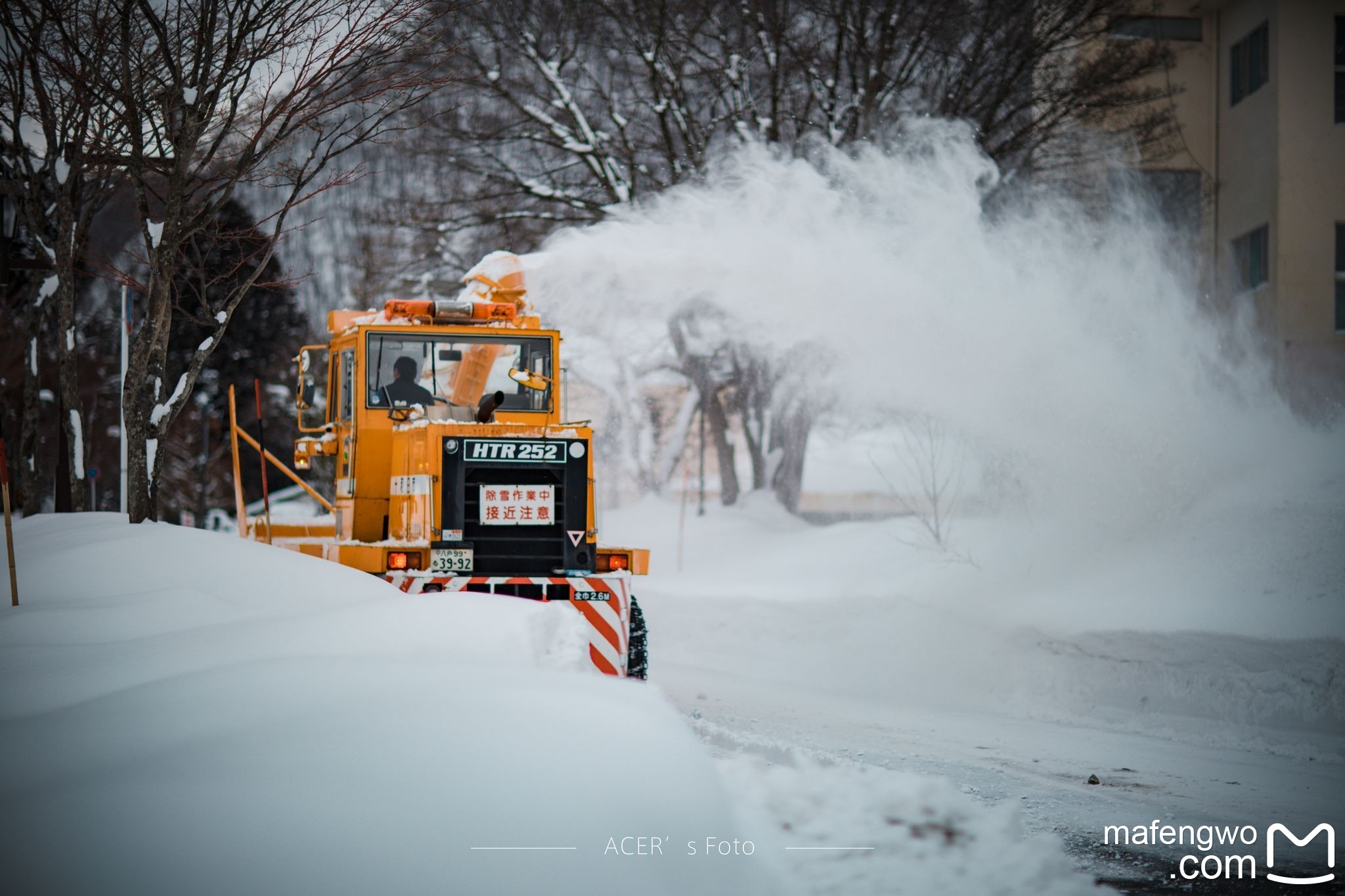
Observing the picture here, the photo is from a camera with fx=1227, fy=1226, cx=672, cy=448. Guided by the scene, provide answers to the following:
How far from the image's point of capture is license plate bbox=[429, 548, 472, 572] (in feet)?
28.0


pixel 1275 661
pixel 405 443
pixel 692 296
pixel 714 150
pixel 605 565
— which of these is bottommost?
pixel 1275 661

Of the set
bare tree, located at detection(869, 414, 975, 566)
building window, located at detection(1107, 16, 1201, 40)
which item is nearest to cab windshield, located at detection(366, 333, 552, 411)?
bare tree, located at detection(869, 414, 975, 566)

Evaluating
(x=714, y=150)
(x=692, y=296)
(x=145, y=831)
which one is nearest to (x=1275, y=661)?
Answer: (x=145, y=831)

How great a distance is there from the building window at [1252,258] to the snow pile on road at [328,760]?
2160 cm

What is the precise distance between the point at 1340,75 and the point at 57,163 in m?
22.1

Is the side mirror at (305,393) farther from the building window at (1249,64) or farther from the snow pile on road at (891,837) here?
the building window at (1249,64)

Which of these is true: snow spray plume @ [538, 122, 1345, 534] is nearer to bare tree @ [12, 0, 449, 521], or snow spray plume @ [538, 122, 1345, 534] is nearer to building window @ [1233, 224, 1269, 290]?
bare tree @ [12, 0, 449, 521]

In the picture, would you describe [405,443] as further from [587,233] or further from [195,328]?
[195,328]

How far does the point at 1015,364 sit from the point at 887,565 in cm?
327

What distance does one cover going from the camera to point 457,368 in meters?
9.76

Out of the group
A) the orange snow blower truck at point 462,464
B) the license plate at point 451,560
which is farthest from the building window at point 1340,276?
the license plate at point 451,560

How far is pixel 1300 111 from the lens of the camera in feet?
75.6

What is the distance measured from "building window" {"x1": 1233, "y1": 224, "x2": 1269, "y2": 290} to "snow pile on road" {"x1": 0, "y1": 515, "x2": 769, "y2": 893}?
70.9 feet

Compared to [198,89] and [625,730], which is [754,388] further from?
[625,730]
